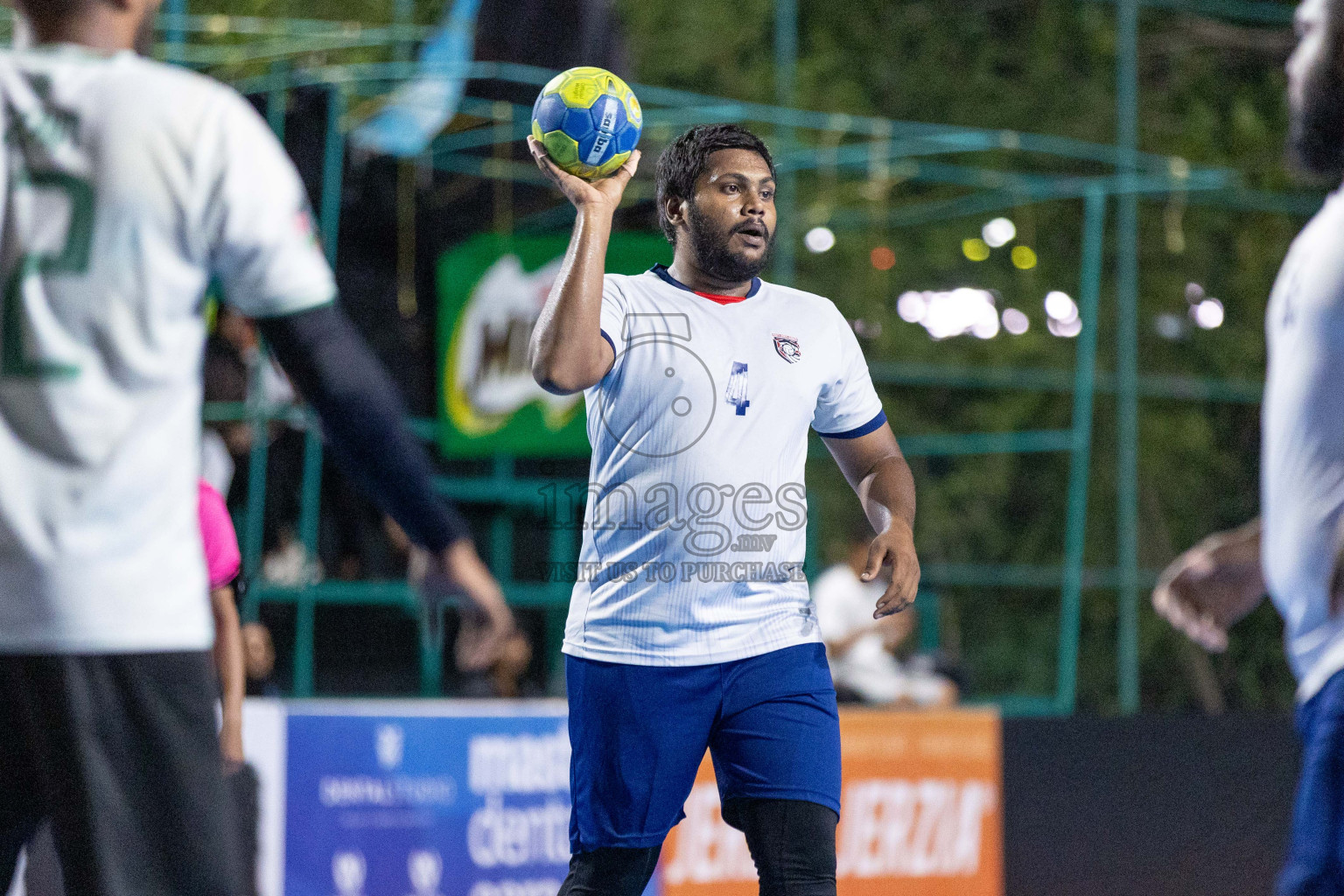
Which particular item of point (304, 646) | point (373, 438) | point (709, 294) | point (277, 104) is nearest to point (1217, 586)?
point (709, 294)

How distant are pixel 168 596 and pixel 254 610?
6352 mm

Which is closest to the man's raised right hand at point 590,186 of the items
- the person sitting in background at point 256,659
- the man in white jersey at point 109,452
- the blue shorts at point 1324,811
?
the man in white jersey at point 109,452

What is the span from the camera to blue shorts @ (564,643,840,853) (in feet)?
11.1

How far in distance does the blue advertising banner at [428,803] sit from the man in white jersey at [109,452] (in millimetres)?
3468

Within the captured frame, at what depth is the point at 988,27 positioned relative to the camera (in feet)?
56.0

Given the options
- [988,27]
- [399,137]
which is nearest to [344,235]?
[399,137]

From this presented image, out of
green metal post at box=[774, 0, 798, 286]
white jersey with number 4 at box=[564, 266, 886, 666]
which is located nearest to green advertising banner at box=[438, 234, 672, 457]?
green metal post at box=[774, 0, 798, 286]

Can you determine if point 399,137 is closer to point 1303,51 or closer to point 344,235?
point 344,235

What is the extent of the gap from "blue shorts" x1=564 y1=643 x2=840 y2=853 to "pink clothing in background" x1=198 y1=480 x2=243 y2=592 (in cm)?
89

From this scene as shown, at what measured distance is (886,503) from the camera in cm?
358

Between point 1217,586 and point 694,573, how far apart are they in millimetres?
1021

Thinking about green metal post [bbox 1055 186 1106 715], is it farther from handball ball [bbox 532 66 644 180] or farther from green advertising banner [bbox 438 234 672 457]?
handball ball [bbox 532 66 644 180]

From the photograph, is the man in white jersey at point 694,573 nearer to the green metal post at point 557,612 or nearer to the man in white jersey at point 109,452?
the man in white jersey at point 109,452

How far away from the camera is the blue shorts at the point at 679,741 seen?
11.1ft
